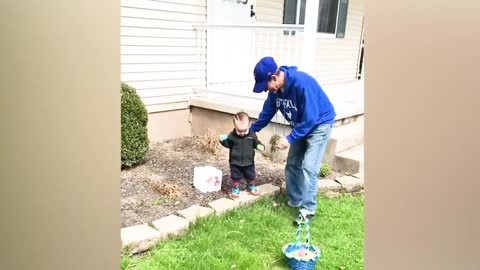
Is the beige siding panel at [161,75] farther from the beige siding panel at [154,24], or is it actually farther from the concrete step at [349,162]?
the concrete step at [349,162]

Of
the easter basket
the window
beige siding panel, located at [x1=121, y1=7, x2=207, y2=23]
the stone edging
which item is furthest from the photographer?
the window

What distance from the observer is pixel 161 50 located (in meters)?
5.93

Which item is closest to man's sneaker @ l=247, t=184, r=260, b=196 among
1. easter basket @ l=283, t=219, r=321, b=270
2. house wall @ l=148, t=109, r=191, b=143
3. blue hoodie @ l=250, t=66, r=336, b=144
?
blue hoodie @ l=250, t=66, r=336, b=144

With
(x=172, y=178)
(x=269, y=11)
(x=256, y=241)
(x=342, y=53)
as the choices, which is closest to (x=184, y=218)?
(x=256, y=241)

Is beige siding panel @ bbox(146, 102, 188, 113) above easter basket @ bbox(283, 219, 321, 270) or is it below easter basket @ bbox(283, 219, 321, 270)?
above

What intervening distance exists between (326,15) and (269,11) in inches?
70.6

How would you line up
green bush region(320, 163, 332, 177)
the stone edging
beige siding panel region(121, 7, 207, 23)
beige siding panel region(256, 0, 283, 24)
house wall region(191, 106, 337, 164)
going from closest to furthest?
the stone edging
green bush region(320, 163, 332, 177)
house wall region(191, 106, 337, 164)
beige siding panel region(121, 7, 207, 23)
beige siding panel region(256, 0, 283, 24)

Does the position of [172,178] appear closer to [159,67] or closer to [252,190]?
[252,190]

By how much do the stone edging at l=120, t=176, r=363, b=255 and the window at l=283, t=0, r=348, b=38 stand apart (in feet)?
13.6

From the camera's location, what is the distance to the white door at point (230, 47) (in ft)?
21.5

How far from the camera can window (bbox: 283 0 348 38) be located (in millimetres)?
7836

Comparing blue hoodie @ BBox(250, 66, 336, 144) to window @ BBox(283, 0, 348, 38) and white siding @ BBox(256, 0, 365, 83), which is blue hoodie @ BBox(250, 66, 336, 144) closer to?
white siding @ BBox(256, 0, 365, 83)
